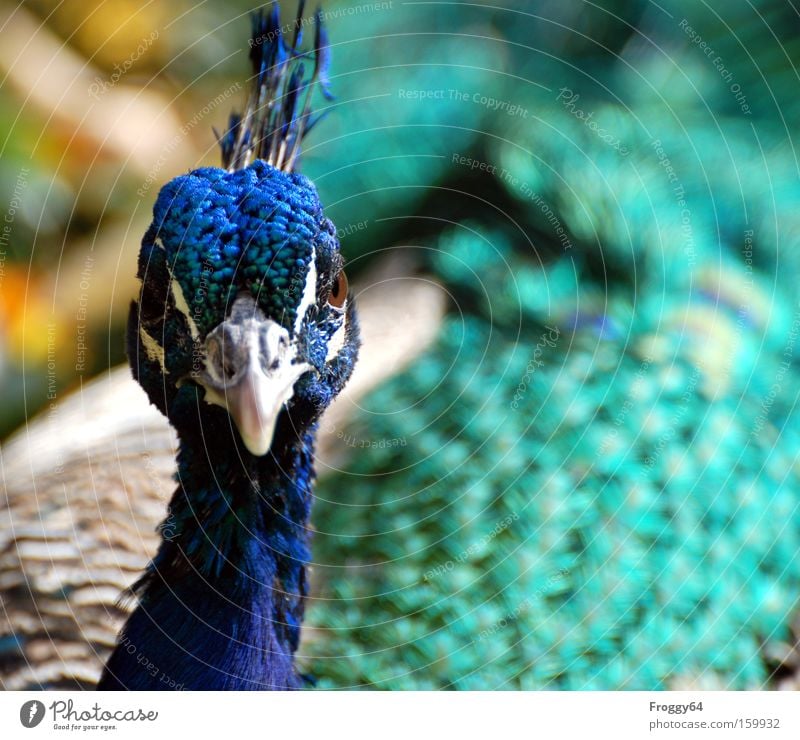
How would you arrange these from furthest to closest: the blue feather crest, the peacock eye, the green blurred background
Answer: the green blurred background, the blue feather crest, the peacock eye

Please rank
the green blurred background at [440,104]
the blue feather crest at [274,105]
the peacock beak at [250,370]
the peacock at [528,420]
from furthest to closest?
1. the green blurred background at [440,104]
2. the peacock at [528,420]
3. the blue feather crest at [274,105]
4. the peacock beak at [250,370]

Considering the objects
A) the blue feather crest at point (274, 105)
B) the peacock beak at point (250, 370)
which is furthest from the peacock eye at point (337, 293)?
the blue feather crest at point (274, 105)

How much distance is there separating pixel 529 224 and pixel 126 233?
3.39 ft

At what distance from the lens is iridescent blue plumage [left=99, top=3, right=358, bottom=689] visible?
2.87 feet

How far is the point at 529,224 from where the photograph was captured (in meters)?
1.81

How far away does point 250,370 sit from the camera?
833 millimetres

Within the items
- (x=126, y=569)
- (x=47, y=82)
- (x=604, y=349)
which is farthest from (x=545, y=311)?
(x=47, y=82)

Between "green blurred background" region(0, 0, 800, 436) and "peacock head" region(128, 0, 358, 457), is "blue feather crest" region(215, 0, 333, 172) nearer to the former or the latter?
"peacock head" region(128, 0, 358, 457)

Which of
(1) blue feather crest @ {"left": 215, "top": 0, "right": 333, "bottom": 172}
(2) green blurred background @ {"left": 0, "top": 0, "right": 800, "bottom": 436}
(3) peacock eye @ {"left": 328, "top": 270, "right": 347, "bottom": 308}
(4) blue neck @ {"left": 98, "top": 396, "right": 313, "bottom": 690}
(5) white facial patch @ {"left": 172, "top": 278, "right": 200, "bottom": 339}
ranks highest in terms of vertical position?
(2) green blurred background @ {"left": 0, "top": 0, "right": 800, "bottom": 436}

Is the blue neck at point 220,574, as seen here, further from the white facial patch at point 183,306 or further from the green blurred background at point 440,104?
the green blurred background at point 440,104

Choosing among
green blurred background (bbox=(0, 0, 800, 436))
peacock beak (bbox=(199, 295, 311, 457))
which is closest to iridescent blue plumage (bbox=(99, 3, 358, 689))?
peacock beak (bbox=(199, 295, 311, 457))

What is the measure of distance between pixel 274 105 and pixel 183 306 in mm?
395

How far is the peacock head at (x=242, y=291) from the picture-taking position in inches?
33.3
